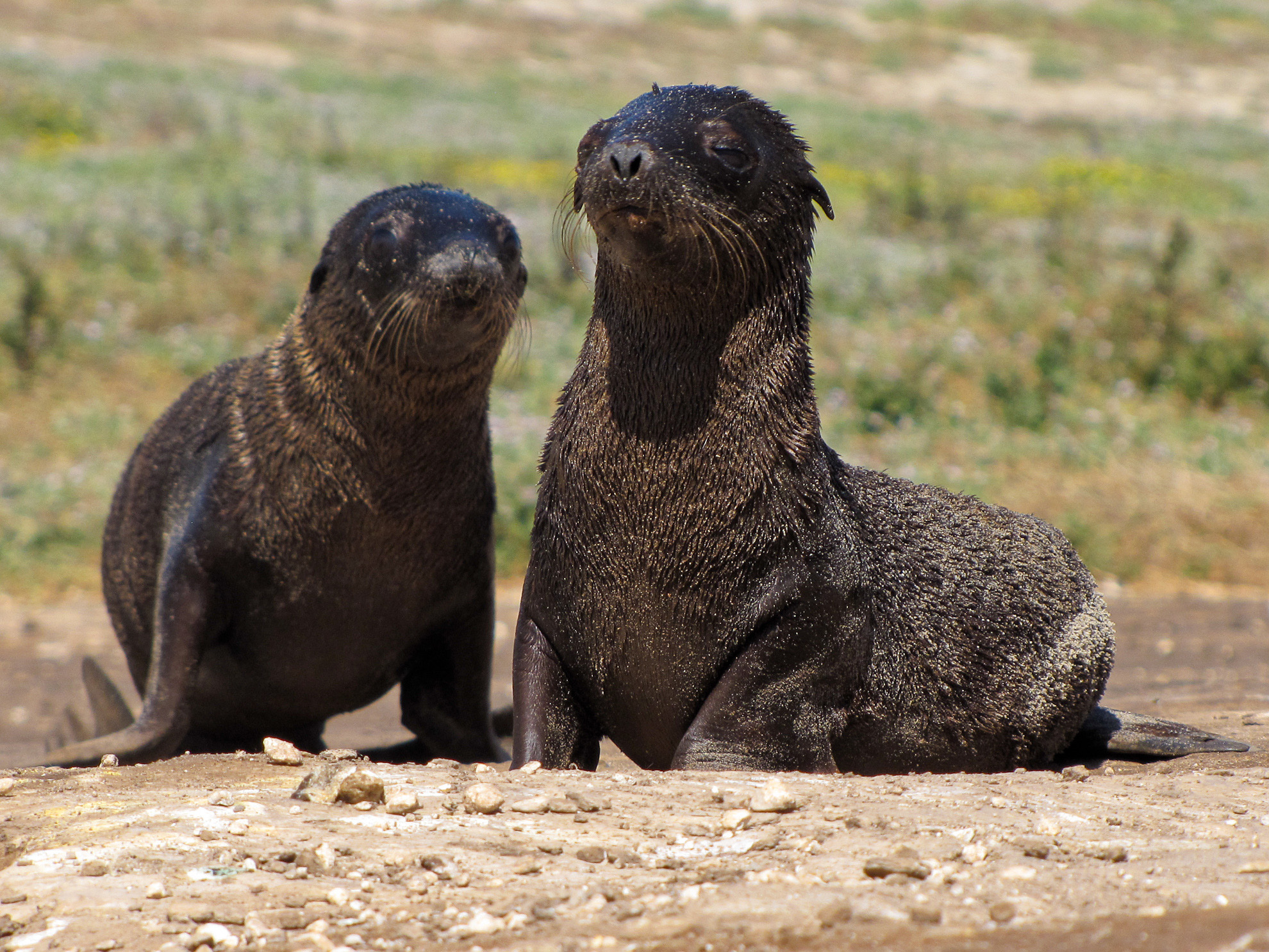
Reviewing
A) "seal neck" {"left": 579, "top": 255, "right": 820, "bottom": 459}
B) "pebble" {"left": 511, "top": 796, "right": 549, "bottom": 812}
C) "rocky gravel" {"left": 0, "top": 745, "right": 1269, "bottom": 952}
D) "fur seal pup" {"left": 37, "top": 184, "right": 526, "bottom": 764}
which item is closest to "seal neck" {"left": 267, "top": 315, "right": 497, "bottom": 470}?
"fur seal pup" {"left": 37, "top": 184, "right": 526, "bottom": 764}

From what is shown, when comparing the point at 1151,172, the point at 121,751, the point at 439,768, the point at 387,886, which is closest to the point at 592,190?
the point at 439,768

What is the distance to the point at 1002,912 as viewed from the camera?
8.50 feet

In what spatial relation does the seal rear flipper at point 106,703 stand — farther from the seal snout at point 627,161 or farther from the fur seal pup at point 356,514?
the seal snout at point 627,161

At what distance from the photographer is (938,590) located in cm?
467

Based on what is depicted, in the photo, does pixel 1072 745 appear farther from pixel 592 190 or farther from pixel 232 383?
pixel 232 383

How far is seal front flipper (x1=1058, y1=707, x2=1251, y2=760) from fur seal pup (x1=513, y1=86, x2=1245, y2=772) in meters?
1.28

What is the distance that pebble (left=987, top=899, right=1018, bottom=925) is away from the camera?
257 centimetres

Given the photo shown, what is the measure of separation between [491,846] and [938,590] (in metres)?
2.04

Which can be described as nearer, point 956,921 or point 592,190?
point 956,921

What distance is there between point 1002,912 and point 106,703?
172 inches

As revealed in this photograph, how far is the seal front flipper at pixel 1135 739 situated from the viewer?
4.96 m

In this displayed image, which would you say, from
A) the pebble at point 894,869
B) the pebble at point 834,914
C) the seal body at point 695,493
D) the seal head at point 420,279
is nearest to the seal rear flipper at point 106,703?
the seal head at point 420,279

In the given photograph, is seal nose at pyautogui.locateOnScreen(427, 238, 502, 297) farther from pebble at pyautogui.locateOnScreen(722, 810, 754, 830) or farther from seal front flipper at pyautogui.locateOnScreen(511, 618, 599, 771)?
pebble at pyautogui.locateOnScreen(722, 810, 754, 830)

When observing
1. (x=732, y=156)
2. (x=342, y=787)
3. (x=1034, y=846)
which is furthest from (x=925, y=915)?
(x=732, y=156)
